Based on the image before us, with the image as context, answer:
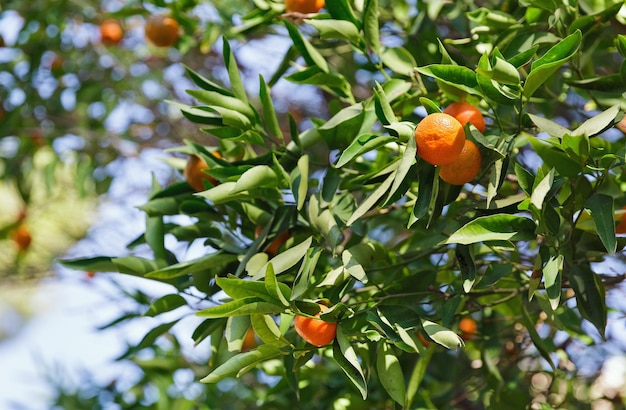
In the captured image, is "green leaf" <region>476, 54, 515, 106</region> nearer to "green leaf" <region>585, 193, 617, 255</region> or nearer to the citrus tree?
the citrus tree

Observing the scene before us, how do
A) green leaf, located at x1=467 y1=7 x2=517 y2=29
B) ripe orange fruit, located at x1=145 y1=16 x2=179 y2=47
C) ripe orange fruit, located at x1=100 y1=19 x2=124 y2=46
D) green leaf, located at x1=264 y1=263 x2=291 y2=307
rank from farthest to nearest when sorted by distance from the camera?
ripe orange fruit, located at x1=100 y1=19 x2=124 y2=46 → ripe orange fruit, located at x1=145 y1=16 x2=179 y2=47 → green leaf, located at x1=467 y1=7 x2=517 y2=29 → green leaf, located at x1=264 y1=263 x2=291 y2=307

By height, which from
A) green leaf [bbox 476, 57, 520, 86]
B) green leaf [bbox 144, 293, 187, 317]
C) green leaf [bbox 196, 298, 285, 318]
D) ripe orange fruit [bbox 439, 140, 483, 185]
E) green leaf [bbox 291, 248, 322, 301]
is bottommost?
green leaf [bbox 144, 293, 187, 317]

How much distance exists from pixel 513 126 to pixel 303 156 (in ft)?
0.97

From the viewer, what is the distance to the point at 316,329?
86 cm

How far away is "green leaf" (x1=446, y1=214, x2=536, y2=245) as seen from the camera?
82 cm

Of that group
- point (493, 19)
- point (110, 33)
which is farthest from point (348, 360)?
point (110, 33)

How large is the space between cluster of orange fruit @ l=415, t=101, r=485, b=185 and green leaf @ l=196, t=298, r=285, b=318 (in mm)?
238

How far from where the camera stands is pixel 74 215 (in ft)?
9.27

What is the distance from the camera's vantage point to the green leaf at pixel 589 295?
36.8 inches

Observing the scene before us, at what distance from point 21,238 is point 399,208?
5.33 feet

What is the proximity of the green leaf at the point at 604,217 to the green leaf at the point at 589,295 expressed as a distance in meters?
0.12

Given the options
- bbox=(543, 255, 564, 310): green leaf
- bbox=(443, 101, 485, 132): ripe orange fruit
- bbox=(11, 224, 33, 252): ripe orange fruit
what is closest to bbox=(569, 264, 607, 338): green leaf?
bbox=(543, 255, 564, 310): green leaf

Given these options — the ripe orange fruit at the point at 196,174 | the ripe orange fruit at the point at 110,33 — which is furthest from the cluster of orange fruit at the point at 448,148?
the ripe orange fruit at the point at 110,33

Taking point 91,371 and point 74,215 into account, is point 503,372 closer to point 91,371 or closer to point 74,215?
point 91,371
